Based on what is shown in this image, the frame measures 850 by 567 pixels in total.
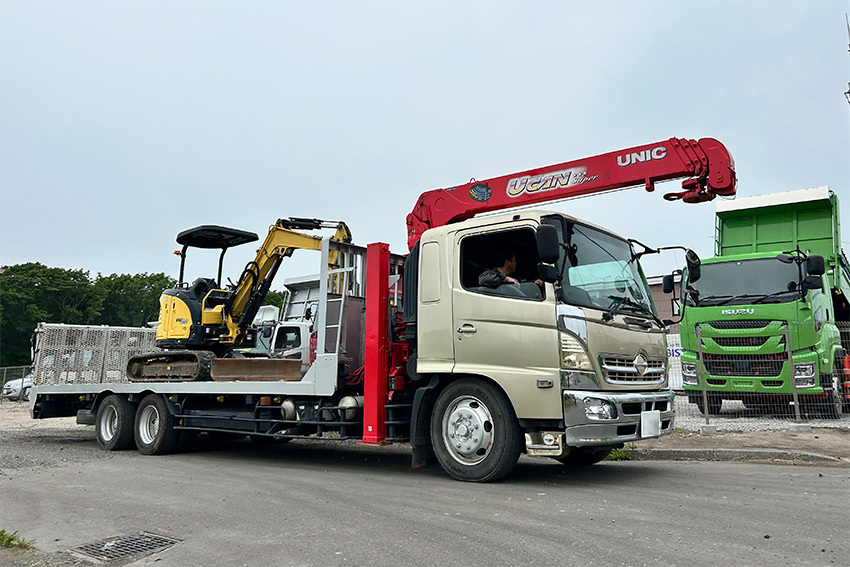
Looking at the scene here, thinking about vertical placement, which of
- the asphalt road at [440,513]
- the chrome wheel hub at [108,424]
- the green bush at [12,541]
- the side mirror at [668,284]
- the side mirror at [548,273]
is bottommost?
the green bush at [12,541]

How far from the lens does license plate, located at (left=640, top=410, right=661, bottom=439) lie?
6.75 meters

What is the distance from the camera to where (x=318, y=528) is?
507 cm

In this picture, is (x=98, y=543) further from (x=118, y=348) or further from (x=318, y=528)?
(x=118, y=348)

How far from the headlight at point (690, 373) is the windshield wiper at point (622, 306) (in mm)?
5416

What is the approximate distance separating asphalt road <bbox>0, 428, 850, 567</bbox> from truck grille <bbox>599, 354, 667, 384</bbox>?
1.04 meters

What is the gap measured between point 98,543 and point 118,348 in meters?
8.96

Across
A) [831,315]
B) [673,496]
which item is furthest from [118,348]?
[831,315]

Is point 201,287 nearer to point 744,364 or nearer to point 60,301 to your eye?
point 744,364

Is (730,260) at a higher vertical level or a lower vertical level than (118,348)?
higher

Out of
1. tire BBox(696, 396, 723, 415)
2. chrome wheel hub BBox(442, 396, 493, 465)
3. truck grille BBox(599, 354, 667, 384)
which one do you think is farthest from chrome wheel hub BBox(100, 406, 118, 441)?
tire BBox(696, 396, 723, 415)

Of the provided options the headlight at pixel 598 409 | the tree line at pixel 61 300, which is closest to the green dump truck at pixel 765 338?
the headlight at pixel 598 409

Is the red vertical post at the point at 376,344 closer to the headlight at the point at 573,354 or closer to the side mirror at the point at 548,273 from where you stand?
the side mirror at the point at 548,273

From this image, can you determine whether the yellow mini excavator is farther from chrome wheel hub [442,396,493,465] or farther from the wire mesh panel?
chrome wheel hub [442,396,493,465]

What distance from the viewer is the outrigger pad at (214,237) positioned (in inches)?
429
